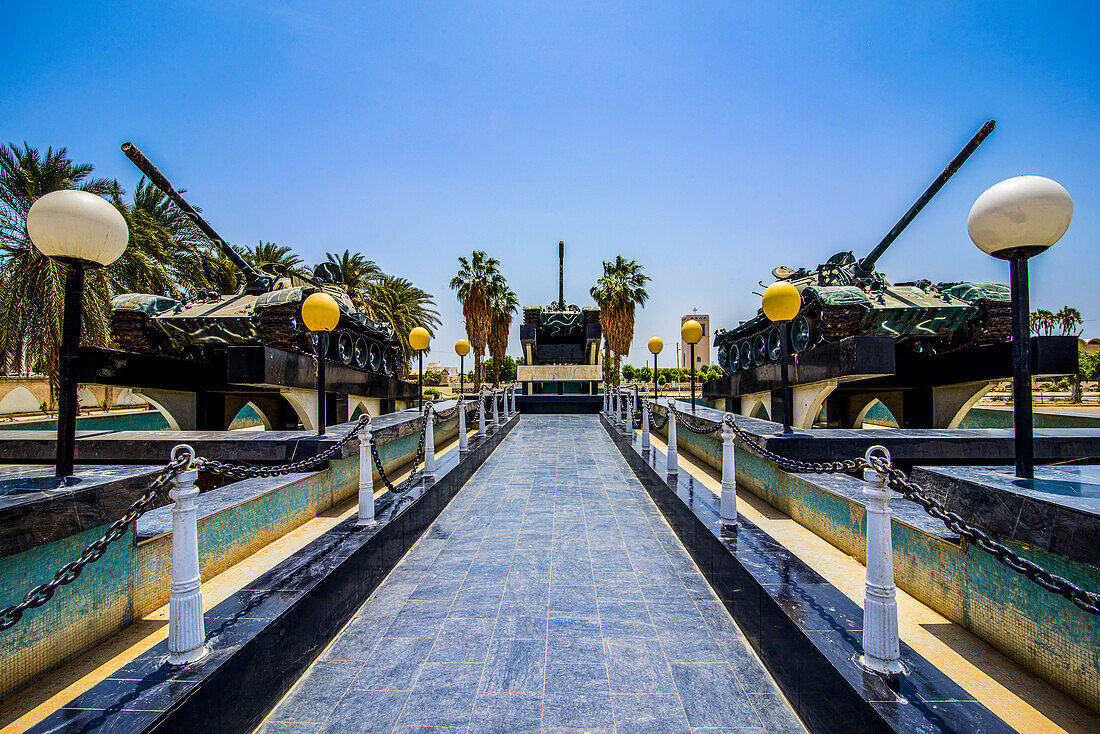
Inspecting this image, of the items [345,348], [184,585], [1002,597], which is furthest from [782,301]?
[345,348]

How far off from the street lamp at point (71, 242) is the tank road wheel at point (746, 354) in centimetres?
1213

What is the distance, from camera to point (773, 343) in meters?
10.9

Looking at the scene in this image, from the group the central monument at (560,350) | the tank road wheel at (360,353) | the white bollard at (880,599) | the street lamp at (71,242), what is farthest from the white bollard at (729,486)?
the central monument at (560,350)

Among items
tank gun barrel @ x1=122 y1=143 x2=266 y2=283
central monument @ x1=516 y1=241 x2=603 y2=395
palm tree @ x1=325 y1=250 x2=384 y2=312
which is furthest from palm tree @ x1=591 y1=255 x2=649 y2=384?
tank gun barrel @ x1=122 y1=143 x2=266 y2=283

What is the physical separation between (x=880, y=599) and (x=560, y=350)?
90.3ft

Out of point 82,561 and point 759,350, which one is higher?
point 759,350

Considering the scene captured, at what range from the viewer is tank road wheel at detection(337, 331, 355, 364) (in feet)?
38.1

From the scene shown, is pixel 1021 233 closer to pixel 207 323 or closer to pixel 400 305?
pixel 207 323

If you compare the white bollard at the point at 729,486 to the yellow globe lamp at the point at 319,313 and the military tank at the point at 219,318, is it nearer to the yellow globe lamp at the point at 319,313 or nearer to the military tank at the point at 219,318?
the yellow globe lamp at the point at 319,313

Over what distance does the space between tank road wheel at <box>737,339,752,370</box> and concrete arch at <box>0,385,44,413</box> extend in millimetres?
31502

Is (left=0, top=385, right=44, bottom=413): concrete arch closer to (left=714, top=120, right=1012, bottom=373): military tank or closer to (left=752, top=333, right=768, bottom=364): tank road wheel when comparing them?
(left=752, top=333, right=768, bottom=364): tank road wheel

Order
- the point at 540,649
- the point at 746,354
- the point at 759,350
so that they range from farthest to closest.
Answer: the point at 746,354 < the point at 759,350 < the point at 540,649

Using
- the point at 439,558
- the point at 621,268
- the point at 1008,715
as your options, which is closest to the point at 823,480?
the point at 1008,715

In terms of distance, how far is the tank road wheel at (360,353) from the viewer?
505 inches
